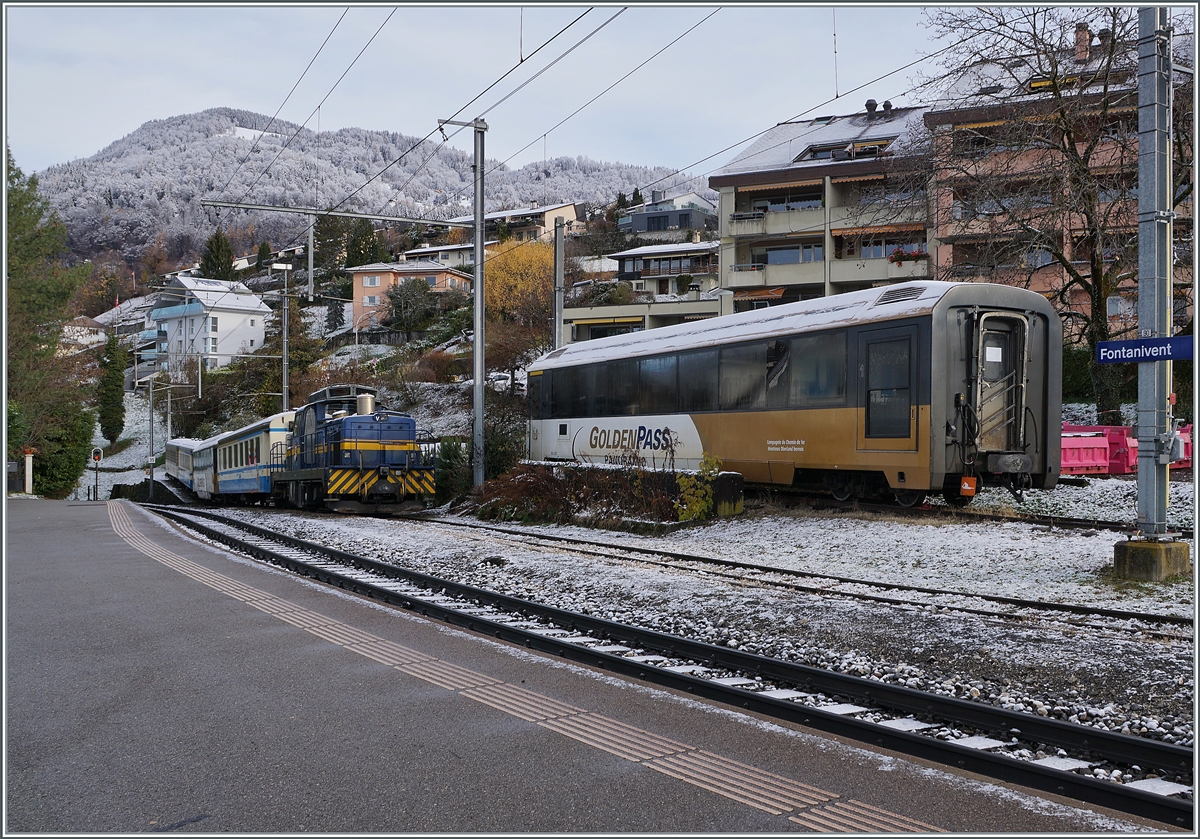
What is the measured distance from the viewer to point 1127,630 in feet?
24.4

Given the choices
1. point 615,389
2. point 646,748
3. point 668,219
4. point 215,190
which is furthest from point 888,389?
point 215,190

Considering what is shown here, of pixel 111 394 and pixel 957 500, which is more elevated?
pixel 111 394

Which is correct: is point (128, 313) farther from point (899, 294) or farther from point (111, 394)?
point (899, 294)

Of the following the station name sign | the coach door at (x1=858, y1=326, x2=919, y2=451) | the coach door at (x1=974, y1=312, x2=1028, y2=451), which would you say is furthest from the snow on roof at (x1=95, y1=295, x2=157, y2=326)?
the station name sign

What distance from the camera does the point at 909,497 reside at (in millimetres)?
14383

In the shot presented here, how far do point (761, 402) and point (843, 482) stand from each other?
1.96 metres

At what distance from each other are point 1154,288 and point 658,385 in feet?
33.6

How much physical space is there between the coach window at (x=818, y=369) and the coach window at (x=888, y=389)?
1.77 ft

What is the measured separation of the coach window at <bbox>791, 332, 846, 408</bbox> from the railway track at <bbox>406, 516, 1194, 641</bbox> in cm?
378

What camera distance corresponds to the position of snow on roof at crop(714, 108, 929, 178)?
154ft

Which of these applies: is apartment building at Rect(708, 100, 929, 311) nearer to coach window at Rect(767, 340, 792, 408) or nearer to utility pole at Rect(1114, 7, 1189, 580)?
coach window at Rect(767, 340, 792, 408)

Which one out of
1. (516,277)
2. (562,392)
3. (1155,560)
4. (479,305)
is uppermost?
(516,277)

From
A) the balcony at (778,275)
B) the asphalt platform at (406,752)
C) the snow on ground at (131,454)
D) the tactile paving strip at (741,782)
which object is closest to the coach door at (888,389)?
the asphalt platform at (406,752)

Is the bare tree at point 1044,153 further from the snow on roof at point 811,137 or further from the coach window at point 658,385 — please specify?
the snow on roof at point 811,137
